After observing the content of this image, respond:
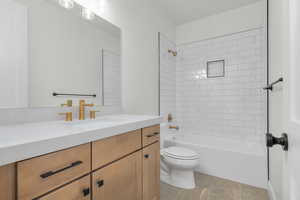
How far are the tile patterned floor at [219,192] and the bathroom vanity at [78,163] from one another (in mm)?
602

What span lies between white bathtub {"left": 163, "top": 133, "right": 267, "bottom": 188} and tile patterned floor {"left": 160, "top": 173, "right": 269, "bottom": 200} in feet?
0.31

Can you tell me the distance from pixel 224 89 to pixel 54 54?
2.45 m

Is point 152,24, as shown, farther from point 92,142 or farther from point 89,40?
point 92,142

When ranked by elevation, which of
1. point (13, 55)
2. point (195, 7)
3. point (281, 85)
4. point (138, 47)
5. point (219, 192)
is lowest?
point (219, 192)

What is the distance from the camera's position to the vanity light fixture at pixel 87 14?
54.3 inches

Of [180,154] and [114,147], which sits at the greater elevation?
[114,147]

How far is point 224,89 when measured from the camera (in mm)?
2578

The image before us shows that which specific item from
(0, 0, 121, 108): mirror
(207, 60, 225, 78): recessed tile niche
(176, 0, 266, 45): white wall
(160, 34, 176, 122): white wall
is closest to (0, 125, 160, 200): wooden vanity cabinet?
(0, 0, 121, 108): mirror

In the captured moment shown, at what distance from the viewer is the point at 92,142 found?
0.78 metres

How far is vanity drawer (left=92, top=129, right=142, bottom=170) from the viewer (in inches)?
31.6

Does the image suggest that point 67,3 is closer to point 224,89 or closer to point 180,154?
point 180,154

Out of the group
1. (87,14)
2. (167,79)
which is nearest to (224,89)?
(167,79)

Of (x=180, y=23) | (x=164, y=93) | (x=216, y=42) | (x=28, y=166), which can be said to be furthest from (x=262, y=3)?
(x=28, y=166)

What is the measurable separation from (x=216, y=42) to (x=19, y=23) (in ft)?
8.64
